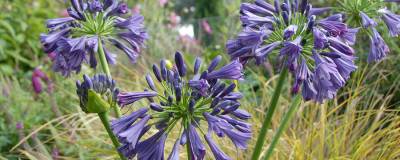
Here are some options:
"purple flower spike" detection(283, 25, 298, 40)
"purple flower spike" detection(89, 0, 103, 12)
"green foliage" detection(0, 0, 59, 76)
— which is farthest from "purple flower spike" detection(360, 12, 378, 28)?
"green foliage" detection(0, 0, 59, 76)

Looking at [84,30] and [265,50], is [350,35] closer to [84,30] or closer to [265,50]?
[265,50]

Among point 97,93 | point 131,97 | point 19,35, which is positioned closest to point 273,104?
point 131,97

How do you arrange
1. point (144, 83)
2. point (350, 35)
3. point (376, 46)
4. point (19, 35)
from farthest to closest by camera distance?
point (19, 35), point (144, 83), point (376, 46), point (350, 35)

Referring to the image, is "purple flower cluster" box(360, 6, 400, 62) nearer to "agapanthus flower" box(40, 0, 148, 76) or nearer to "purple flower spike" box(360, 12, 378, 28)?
"purple flower spike" box(360, 12, 378, 28)

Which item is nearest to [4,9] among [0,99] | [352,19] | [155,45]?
[155,45]

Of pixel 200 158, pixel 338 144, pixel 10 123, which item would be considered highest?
pixel 200 158

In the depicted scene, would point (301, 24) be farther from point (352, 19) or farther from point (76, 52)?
point (76, 52)
